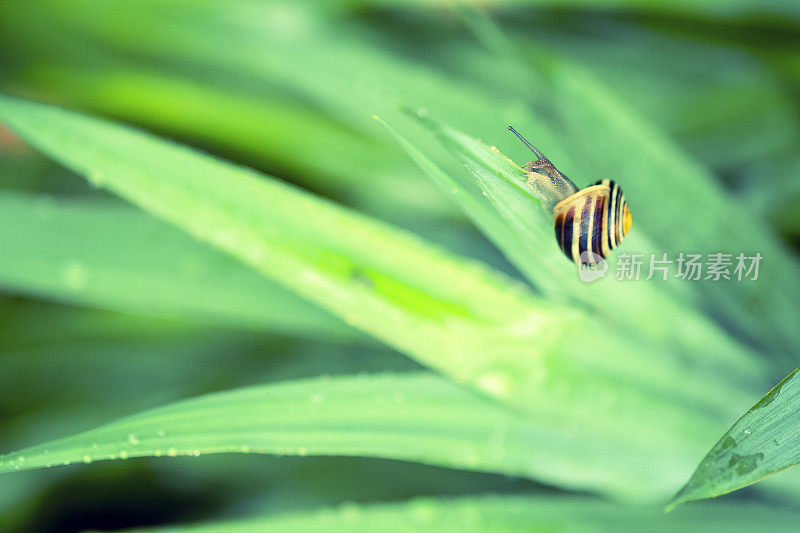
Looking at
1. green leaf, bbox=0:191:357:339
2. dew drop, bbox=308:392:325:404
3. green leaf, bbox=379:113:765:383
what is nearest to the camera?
green leaf, bbox=379:113:765:383

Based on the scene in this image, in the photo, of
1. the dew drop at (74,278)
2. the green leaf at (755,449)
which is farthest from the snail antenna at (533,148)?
the dew drop at (74,278)

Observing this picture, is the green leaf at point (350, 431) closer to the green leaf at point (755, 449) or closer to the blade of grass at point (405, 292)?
the blade of grass at point (405, 292)

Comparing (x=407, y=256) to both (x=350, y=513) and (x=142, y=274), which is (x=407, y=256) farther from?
(x=142, y=274)

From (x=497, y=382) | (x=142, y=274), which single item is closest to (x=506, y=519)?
(x=497, y=382)

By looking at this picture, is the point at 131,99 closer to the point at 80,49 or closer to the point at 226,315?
the point at 80,49

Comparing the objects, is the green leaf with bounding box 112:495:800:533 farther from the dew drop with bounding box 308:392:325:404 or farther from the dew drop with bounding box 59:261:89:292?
the dew drop with bounding box 59:261:89:292

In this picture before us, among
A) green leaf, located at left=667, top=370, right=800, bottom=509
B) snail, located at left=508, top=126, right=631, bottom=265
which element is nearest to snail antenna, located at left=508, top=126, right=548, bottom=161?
snail, located at left=508, top=126, right=631, bottom=265

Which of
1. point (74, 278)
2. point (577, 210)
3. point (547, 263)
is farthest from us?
point (74, 278)
